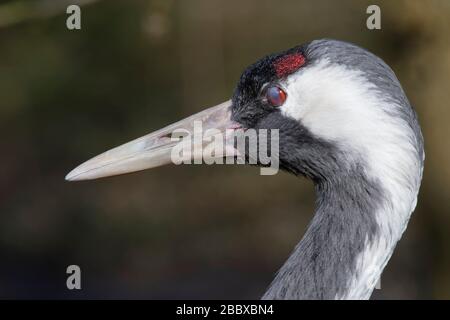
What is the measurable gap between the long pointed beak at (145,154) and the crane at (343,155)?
26cm

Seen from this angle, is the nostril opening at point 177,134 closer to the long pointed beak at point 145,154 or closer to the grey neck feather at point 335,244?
the long pointed beak at point 145,154

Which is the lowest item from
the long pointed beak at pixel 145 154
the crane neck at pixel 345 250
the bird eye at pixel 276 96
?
the crane neck at pixel 345 250

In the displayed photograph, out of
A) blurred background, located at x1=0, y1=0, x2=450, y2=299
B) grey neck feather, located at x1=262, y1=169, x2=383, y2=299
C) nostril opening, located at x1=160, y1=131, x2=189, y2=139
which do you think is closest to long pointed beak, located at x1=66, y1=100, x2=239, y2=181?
nostril opening, located at x1=160, y1=131, x2=189, y2=139

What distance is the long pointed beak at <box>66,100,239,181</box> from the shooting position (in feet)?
12.6

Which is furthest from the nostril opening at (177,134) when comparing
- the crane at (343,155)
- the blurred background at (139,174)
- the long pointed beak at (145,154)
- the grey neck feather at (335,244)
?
the blurred background at (139,174)

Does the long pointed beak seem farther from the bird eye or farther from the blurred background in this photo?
the blurred background

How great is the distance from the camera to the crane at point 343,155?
11.2ft

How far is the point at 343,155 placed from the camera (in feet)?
11.6
